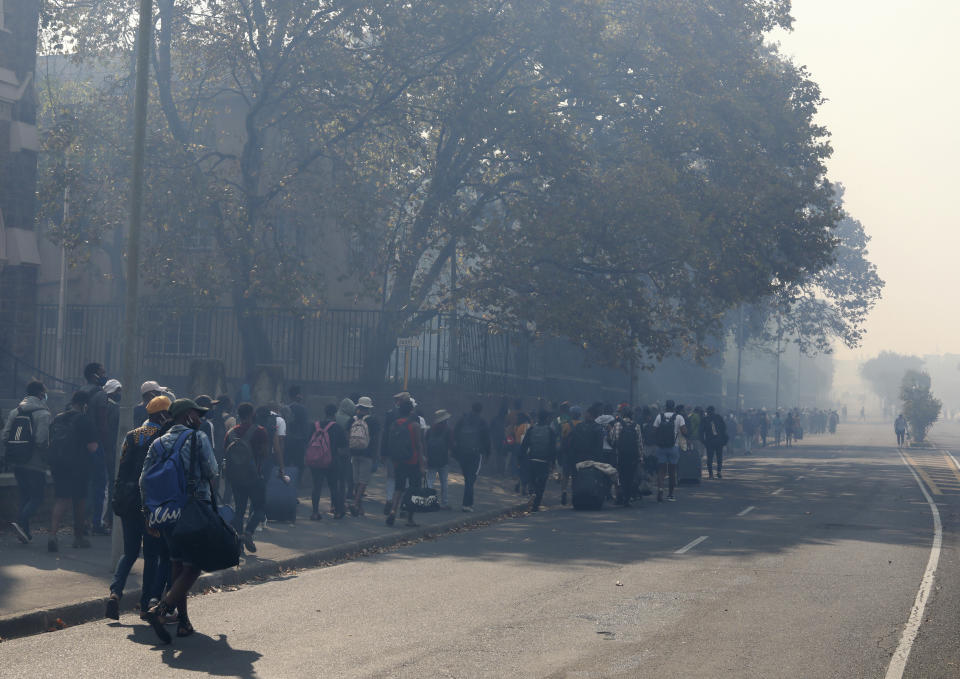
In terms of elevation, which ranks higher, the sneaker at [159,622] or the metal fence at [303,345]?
the metal fence at [303,345]

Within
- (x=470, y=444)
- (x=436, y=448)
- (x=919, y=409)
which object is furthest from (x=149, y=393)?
(x=919, y=409)

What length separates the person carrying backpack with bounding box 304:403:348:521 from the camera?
1633cm

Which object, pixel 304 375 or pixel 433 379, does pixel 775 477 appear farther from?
pixel 304 375

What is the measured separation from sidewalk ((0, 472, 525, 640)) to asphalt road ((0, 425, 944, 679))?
334 millimetres

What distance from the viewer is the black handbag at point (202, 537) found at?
322 inches

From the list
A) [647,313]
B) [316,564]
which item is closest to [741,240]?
[647,313]

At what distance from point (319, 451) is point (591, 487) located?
238 inches

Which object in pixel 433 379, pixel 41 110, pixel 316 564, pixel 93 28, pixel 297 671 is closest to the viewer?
pixel 297 671

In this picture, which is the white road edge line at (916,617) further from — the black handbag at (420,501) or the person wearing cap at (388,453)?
the person wearing cap at (388,453)

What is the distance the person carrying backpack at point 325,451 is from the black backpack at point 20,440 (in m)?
4.43

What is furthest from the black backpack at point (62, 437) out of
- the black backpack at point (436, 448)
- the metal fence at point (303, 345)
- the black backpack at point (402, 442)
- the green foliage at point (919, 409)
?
the green foliage at point (919, 409)

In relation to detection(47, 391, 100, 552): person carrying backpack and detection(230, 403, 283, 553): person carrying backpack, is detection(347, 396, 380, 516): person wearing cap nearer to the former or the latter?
detection(230, 403, 283, 553): person carrying backpack

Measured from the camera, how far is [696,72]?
1114 inches

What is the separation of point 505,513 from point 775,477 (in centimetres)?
1330
